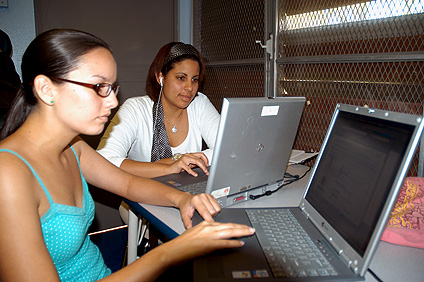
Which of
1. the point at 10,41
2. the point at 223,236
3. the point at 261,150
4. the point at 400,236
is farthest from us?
the point at 10,41

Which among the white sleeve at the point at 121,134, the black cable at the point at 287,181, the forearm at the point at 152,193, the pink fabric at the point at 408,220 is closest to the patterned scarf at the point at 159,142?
the white sleeve at the point at 121,134

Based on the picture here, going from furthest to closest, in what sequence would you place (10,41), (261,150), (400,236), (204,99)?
(10,41)
(204,99)
(261,150)
(400,236)

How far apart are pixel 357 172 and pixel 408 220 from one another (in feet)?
1.18

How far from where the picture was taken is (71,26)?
8.62ft

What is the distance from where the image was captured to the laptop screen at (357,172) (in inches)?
28.0

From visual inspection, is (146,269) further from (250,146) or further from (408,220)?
(408,220)

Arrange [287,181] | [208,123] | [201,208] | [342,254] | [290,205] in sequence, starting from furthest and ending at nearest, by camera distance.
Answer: [208,123] → [287,181] → [290,205] → [201,208] → [342,254]

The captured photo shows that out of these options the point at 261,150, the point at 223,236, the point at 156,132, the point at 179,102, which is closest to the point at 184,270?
the point at 156,132

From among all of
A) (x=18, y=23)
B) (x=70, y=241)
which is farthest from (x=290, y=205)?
(x=18, y=23)

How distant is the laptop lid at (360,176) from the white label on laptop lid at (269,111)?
0.63ft

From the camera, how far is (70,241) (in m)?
0.98

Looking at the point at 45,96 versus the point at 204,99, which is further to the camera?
the point at 204,99

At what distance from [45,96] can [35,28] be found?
6.44 ft

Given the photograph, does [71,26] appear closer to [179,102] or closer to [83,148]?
[179,102]
